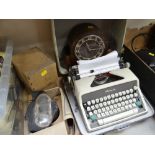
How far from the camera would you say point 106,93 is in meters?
0.95

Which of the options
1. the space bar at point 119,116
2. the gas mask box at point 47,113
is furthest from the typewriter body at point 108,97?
the gas mask box at point 47,113

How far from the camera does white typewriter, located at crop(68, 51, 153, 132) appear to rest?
91cm

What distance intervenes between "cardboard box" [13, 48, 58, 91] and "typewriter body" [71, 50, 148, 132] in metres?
0.12

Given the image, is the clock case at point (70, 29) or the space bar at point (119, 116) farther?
the clock case at point (70, 29)

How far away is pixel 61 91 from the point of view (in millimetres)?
1037

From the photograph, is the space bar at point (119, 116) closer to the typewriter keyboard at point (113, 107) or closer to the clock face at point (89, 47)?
the typewriter keyboard at point (113, 107)

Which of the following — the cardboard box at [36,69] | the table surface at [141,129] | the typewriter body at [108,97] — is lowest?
the table surface at [141,129]

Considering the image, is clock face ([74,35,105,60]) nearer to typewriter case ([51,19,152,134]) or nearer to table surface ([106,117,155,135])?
typewriter case ([51,19,152,134])

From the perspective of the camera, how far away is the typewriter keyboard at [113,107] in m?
0.90

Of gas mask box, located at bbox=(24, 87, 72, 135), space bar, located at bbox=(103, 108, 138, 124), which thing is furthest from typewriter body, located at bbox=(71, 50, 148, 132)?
Result: gas mask box, located at bbox=(24, 87, 72, 135)

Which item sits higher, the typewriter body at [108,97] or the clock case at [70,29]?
the clock case at [70,29]
